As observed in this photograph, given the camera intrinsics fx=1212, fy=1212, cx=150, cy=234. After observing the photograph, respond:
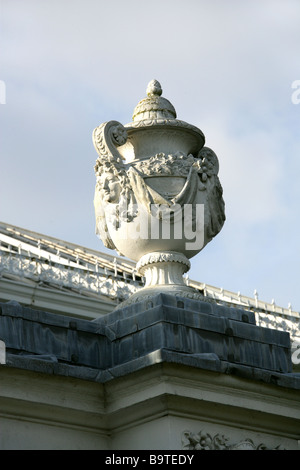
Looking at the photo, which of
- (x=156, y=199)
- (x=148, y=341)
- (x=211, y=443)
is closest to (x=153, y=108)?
(x=156, y=199)

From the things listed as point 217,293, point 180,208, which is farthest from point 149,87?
point 217,293

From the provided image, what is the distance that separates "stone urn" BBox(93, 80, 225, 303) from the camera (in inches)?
474

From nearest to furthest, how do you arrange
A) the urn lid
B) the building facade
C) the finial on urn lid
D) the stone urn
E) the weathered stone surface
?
the building facade, the weathered stone surface, the stone urn, the urn lid, the finial on urn lid

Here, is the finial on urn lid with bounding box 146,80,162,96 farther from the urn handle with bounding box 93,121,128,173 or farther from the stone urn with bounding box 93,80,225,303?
the urn handle with bounding box 93,121,128,173

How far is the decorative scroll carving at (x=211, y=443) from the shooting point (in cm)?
1087

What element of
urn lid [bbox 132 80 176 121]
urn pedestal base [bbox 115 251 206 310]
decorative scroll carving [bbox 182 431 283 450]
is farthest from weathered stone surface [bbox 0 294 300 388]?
urn lid [bbox 132 80 176 121]

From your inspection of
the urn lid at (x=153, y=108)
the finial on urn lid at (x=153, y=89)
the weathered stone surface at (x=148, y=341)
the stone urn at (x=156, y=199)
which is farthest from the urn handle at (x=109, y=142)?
the weathered stone surface at (x=148, y=341)

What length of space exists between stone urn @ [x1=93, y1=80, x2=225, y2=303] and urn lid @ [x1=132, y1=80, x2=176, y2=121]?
0.76 ft

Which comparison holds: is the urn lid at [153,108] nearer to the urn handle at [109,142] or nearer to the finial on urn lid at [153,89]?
the finial on urn lid at [153,89]

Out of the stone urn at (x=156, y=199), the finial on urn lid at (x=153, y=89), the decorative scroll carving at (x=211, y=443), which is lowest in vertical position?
the decorative scroll carving at (x=211, y=443)

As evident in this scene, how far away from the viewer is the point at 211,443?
36.1 feet

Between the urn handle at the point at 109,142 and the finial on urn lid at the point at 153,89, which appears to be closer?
the urn handle at the point at 109,142

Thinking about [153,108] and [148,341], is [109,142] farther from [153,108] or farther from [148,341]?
[148,341]

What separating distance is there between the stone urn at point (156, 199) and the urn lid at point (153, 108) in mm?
233
